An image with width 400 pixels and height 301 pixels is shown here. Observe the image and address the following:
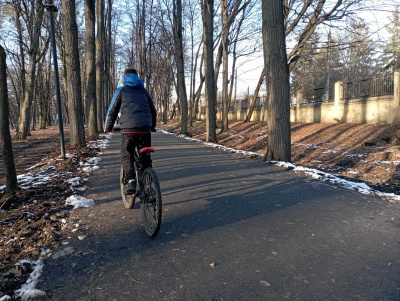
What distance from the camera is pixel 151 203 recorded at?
346 centimetres

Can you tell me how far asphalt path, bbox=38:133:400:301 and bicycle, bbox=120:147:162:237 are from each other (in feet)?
0.55

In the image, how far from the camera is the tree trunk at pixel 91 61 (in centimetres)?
1416

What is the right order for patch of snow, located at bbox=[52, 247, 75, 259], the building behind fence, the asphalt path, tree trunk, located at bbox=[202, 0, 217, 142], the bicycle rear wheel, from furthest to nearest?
tree trunk, located at bbox=[202, 0, 217, 142], the building behind fence, the bicycle rear wheel, patch of snow, located at bbox=[52, 247, 75, 259], the asphalt path

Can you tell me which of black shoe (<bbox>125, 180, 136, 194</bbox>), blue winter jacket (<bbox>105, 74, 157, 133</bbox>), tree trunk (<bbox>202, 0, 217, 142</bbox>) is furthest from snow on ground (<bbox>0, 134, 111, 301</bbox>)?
tree trunk (<bbox>202, 0, 217, 142</bbox>)

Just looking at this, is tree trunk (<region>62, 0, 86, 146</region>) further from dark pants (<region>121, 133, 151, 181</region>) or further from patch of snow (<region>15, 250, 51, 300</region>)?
patch of snow (<region>15, 250, 51, 300</region>)

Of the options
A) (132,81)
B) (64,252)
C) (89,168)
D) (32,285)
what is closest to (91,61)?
(89,168)

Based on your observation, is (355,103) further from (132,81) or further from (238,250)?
(238,250)

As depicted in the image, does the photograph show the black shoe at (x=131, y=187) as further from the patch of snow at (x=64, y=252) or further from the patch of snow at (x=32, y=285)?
the patch of snow at (x=32, y=285)

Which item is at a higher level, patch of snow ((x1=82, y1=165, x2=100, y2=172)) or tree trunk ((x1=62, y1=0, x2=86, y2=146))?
tree trunk ((x1=62, y1=0, x2=86, y2=146))

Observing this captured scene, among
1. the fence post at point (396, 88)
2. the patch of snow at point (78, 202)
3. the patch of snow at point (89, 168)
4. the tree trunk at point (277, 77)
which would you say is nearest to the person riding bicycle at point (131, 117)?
the patch of snow at point (78, 202)

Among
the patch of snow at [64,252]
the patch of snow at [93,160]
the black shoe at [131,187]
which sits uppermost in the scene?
the black shoe at [131,187]

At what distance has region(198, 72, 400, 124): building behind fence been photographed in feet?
47.9

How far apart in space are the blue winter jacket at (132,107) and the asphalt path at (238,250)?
130 cm

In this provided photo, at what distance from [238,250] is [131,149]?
2.03 meters
